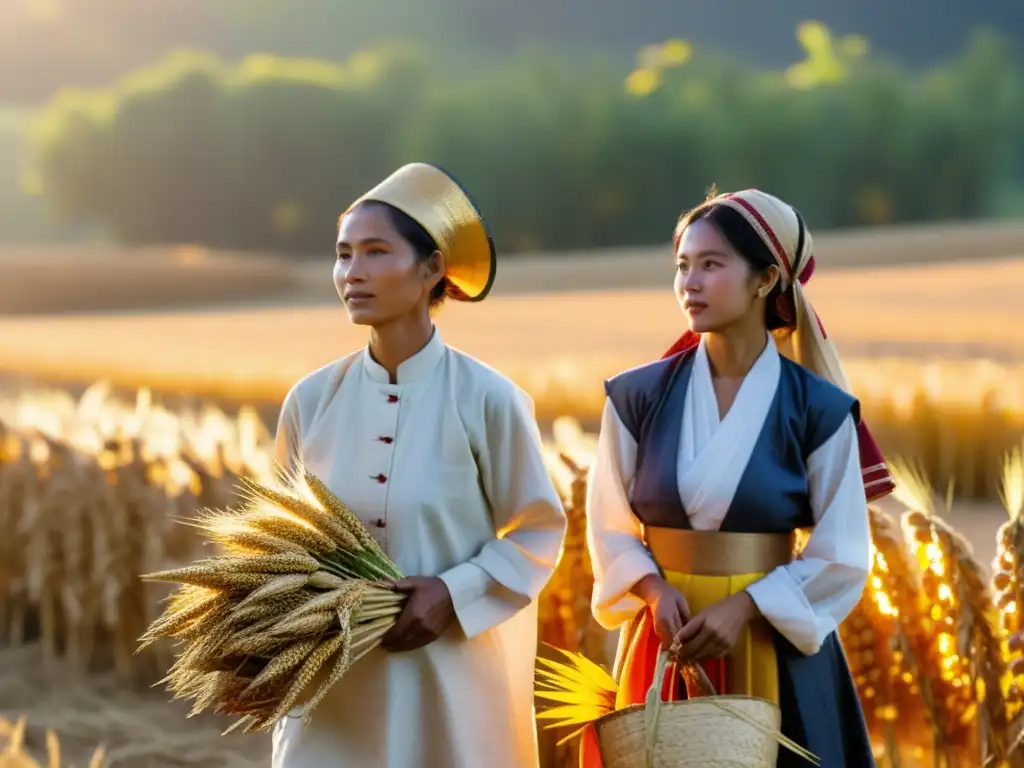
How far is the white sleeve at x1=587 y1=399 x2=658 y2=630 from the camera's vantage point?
241 cm

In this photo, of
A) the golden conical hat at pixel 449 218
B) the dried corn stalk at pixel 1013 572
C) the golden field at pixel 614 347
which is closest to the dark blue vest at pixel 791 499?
the golden conical hat at pixel 449 218

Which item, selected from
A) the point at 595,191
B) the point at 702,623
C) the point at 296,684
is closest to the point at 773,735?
the point at 702,623

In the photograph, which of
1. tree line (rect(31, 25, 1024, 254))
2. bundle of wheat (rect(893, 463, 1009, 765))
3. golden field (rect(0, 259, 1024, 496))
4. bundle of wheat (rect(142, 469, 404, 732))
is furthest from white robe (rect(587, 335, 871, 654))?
tree line (rect(31, 25, 1024, 254))

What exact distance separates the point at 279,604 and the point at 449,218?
0.74 m

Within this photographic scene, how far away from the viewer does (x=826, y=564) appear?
2.31 meters

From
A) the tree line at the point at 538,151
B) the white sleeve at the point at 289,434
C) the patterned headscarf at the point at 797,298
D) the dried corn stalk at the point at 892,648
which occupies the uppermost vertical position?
the tree line at the point at 538,151

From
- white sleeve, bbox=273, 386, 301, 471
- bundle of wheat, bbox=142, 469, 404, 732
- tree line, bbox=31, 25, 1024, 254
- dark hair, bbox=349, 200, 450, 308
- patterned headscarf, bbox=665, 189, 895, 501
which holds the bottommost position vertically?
bundle of wheat, bbox=142, 469, 404, 732

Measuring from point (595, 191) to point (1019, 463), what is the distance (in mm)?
32008

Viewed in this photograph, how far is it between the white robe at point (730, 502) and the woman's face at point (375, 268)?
0.47 meters

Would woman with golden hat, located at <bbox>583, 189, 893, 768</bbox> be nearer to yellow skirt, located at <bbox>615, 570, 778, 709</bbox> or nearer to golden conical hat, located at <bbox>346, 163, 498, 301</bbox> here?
yellow skirt, located at <bbox>615, 570, 778, 709</bbox>

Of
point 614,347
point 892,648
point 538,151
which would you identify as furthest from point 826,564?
point 538,151

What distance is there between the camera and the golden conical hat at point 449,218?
247 cm

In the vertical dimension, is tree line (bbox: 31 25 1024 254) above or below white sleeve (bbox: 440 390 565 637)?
above

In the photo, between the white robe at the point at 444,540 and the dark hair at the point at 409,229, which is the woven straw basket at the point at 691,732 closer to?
the white robe at the point at 444,540
